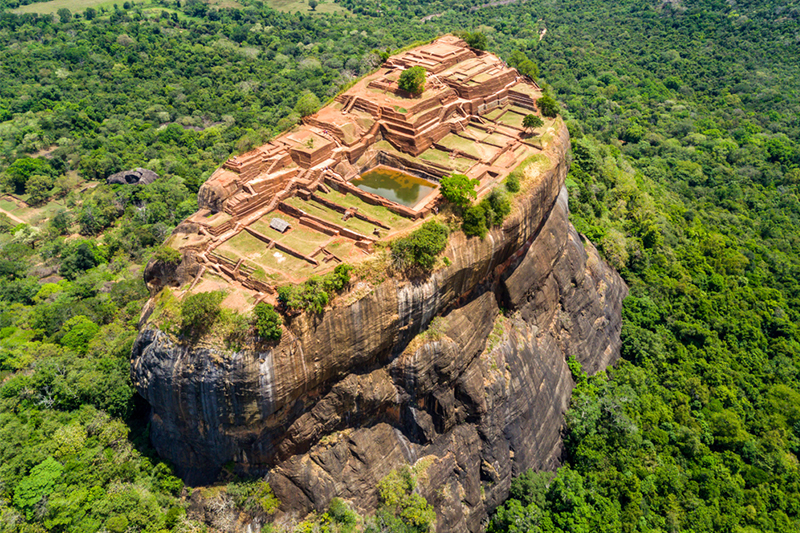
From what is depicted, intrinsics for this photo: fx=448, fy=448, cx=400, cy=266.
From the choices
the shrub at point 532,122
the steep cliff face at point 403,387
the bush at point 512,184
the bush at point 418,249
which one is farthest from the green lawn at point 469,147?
the bush at point 418,249

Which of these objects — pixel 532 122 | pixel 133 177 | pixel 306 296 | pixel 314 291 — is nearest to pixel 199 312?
pixel 306 296

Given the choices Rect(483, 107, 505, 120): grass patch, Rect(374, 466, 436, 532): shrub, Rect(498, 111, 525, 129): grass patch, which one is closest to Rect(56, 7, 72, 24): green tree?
Rect(483, 107, 505, 120): grass patch

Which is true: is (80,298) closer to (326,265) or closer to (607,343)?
(326,265)

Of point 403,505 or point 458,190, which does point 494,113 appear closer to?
point 458,190

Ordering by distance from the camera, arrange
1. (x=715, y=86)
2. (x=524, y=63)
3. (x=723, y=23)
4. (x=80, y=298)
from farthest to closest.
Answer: (x=723, y=23) < (x=715, y=86) < (x=524, y=63) < (x=80, y=298)

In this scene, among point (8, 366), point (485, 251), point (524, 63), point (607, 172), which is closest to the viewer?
point (485, 251)

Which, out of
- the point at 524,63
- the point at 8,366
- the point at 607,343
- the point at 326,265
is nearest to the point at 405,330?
the point at 326,265

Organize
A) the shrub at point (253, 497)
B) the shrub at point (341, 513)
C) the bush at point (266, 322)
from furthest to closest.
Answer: the shrub at point (341, 513), the shrub at point (253, 497), the bush at point (266, 322)

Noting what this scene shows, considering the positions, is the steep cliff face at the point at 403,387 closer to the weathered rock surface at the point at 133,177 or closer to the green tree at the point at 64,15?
the weathered rock surface at the point at 133,177
